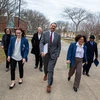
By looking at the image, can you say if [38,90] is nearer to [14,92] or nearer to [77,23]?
[14,92]

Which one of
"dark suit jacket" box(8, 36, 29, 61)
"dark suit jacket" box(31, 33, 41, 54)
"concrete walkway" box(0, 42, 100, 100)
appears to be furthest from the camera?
"dark suit jacket" box(31, 33, 41, 54)

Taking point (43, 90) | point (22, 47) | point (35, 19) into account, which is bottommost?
point (43, 90)

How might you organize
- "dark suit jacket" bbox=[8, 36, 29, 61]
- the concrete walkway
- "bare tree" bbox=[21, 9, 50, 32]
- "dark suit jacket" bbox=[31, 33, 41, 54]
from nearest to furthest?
1. the concrete walkway
2. "dark suit jacket" bbox=[8, 36, 29, 61]
3. "dark suit jacket" bbox=[31, 33, 41, 54]
4. "bare tree" bbox=[21, 9, 50, 32]

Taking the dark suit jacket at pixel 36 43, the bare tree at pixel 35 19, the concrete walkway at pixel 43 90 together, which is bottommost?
the concrete walkway at pixel 43 90

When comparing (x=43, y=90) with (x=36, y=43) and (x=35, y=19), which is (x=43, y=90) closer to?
(x=36, y=43)

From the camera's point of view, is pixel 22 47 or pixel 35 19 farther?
pixel 35 19

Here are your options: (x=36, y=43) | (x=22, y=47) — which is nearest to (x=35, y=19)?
(x=36, y=43)

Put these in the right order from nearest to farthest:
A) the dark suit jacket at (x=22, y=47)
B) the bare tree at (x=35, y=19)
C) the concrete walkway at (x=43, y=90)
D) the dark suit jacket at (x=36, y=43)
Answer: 1. the concrete walkway at (x=43, y=90)
2. the dark suit jacket at (x=22, y=47)
3. the dark suit jacket at (x=36, y=43)
4. the bare tree at (x=35, y=19)

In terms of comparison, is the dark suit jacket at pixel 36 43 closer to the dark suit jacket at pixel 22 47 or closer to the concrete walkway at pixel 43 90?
the concrete walkway at pixel 43 90

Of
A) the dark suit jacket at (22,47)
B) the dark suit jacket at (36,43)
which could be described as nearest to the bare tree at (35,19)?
the dark suit jacket at (36,43)

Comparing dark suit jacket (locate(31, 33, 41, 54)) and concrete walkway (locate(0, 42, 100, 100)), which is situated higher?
dark suit jacket (locate(31, 33, 41, 54))

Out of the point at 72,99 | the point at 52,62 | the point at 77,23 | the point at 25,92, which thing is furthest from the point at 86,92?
the point at 77,23

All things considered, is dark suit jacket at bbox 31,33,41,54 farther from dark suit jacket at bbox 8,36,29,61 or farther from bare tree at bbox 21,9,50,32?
bare tree at bbox 21,9,50,32

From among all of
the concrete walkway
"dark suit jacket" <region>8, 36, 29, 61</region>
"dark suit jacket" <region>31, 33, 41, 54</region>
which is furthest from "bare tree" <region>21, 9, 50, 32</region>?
"dark suit jacket" <region>8, 36, 29, 61</region>
